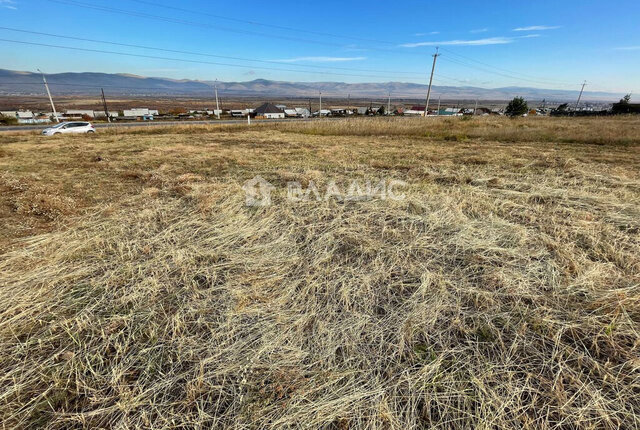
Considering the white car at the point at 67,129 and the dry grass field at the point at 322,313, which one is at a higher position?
the dry grass field at the point at 322,313

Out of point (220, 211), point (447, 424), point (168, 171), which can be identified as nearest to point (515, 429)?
point (447, 424)

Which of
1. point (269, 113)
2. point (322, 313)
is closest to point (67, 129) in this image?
point (322, 313)

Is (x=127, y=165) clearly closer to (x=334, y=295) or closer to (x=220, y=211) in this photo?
(x=220, y=211)

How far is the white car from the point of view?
16.0 meters

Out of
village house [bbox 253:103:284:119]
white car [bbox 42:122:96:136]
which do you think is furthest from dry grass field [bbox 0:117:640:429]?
village house [bbox 253:103:284:119]

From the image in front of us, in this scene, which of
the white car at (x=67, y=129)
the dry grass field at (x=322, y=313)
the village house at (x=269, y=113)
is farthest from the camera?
the village house at (x=269, y=113)

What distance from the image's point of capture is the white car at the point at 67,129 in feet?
52.5

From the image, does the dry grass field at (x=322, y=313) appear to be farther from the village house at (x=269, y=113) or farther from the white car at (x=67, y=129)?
the village house at (x=269, y=113)

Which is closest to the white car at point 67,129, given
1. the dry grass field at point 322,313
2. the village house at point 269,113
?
the dry grass field at point 322,313

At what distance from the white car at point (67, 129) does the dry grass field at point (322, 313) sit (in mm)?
16571

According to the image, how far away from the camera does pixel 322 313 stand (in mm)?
2213

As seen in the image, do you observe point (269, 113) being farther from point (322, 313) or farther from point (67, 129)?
point (322, 313)

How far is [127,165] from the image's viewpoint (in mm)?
7656

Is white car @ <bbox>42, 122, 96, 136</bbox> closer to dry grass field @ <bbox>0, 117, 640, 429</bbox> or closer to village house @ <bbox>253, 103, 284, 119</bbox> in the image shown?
dry grass field @ <bbox>0, 117, 640, 429</bbox>
